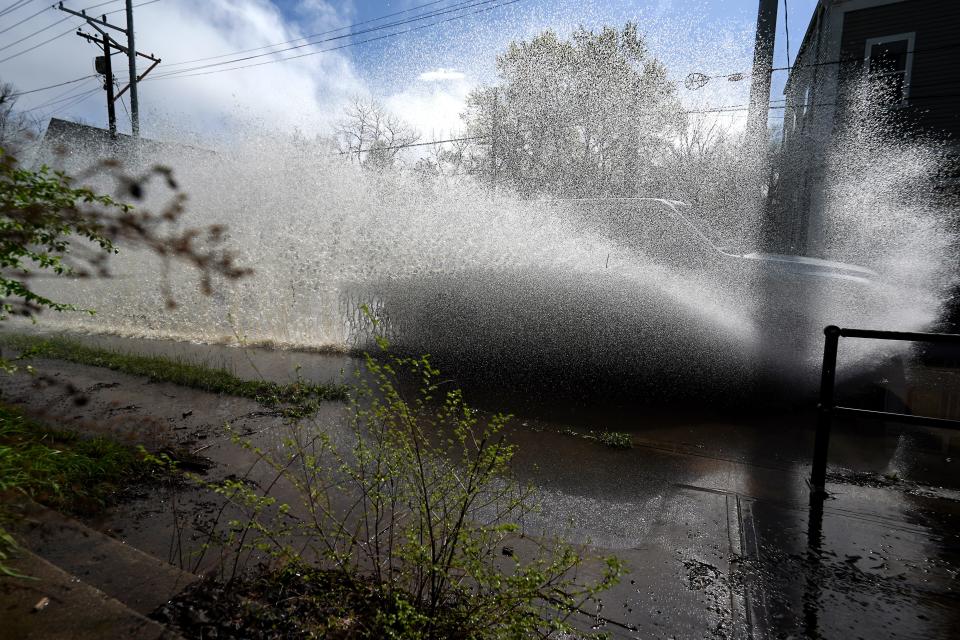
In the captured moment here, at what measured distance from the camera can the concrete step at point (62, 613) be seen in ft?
5.31

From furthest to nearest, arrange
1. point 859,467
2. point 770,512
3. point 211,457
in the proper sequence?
1. point 859,467
2. point 211,457
3. point 770,512

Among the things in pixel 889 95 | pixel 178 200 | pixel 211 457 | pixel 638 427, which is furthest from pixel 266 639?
pixel 889 95

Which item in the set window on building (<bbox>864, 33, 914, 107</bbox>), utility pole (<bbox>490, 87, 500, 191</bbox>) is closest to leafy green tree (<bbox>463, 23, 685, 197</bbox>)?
utility pole (<bbox>490, 87, 500, 191</bbox>)

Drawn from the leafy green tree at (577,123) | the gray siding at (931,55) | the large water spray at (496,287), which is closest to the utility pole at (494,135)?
the leafy green tree at (577,123)

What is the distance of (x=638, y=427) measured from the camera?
14.5 ft

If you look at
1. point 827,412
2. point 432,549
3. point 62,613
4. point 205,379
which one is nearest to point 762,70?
point 827,412

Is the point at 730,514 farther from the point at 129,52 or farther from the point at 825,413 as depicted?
the point at 129,52

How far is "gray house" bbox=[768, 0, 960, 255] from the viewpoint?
12328mm

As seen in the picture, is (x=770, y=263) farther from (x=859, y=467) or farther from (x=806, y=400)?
(x=859, y=467)

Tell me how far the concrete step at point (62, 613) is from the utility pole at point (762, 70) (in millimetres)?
12492

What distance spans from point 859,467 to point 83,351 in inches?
308

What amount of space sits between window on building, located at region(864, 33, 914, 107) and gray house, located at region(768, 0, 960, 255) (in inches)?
0.8

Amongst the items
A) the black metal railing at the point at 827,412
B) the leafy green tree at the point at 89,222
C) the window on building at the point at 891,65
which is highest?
the window on building at the point at 891,65

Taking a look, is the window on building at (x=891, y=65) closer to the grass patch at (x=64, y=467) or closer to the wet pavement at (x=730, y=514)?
the wet pavement at (x=730, y=514)
